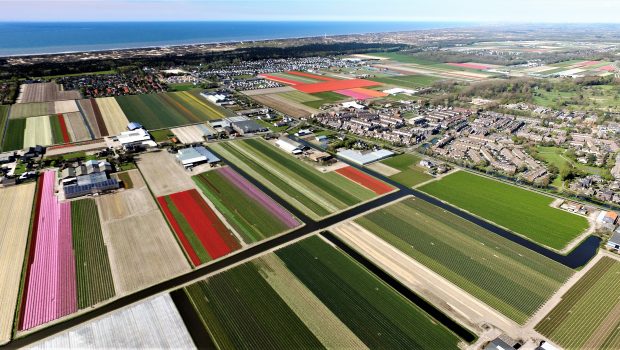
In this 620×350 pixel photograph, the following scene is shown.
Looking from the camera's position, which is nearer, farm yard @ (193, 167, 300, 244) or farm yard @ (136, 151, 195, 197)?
farm yard @ (193, 167, 300, 244)

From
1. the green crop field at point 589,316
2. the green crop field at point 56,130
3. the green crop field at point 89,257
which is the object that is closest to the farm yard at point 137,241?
the green crop field at point 89,257

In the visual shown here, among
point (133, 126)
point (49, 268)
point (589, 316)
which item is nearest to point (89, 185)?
point (49, 268)

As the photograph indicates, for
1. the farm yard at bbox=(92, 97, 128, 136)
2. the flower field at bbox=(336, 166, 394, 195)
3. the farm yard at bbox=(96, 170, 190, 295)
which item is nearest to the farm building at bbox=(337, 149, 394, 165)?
the flower field at bbox=(336, 166, 394, 195)

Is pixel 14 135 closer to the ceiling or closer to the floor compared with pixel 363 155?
closer to the ceiling

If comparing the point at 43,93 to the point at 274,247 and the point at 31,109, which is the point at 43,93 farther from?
the point at 274,247

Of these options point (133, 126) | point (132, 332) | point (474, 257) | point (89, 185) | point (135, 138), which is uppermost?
point (133, 126)

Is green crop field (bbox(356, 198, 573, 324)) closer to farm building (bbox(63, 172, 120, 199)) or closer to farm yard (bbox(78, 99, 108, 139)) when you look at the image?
farm building (bbox(63, 172, 120, 199))
